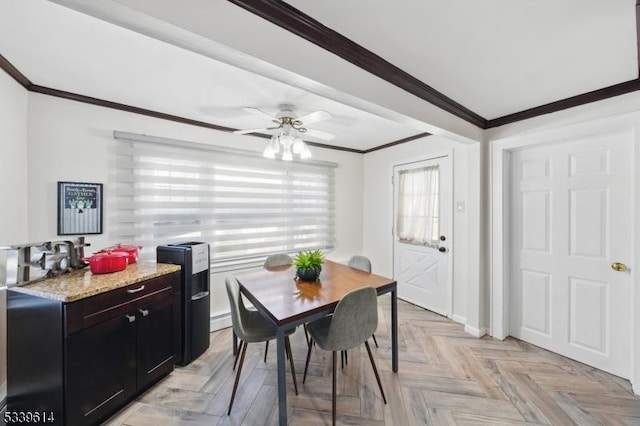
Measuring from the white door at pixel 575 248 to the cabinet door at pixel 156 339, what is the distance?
3368 millimetres

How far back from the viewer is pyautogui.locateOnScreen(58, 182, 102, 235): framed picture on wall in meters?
2.12

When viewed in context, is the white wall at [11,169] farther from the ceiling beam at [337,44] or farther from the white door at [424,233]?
the white door at [424,233]

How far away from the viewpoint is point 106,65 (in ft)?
5.68

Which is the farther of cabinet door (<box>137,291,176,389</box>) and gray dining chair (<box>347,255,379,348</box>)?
gray dining chair (<box>347,255,379,348</box>)

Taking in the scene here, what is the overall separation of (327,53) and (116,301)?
6.79ft

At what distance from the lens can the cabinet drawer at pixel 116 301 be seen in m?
1.45

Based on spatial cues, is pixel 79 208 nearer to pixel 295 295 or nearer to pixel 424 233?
pixel 295 295

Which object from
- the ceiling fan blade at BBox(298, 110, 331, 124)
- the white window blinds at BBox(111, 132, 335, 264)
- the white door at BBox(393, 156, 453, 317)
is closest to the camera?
the ceiling fan blade at BBox(298, 110, 331, 124)

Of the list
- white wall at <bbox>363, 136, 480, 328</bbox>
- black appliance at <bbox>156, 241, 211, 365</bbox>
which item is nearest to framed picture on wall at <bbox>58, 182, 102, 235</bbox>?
black appliance at <bbox>156, 241, 211, 365</bbox>

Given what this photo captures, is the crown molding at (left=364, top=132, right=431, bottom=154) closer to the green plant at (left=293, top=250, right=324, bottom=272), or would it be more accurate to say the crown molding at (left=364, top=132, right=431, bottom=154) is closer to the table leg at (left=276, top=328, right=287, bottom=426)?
the green plant at (left=293, top=250, right=324, bottom=272)

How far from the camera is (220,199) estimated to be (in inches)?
117

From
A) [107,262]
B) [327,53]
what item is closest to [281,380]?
[107,262]

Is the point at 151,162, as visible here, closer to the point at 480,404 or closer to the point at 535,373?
the point at 480,404

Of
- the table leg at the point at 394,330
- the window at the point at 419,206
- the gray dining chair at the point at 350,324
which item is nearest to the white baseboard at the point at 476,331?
the window at the point at 419,206
